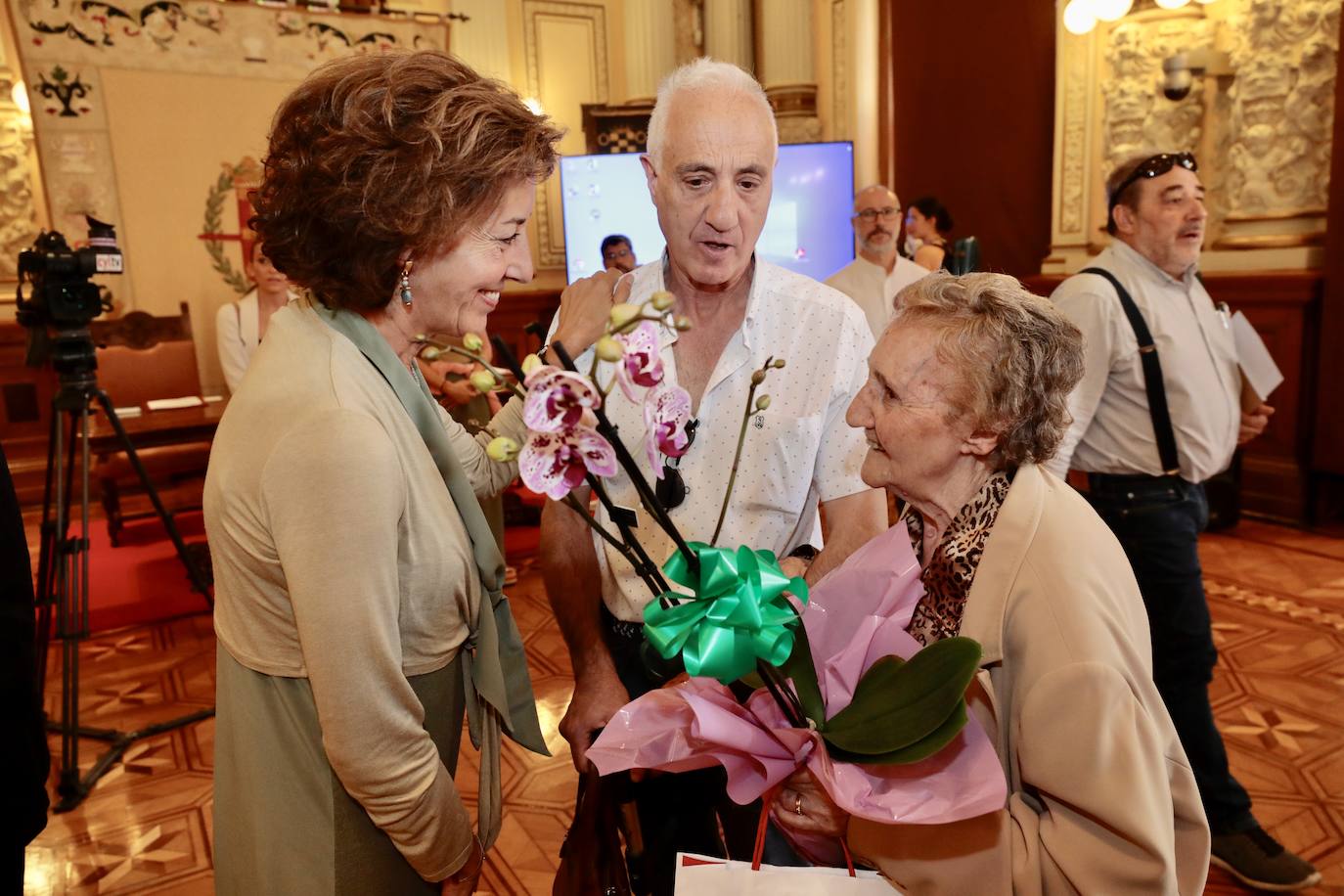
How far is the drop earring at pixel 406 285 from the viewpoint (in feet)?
3.96

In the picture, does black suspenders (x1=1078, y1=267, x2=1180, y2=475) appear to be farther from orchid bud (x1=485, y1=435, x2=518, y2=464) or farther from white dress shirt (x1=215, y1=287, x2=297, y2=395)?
white dress shirt (x1=215, y1=287, x2=297, y2=395)

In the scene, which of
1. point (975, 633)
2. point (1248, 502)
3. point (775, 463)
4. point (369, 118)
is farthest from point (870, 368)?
point (1248, 502)

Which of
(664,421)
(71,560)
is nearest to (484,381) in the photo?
(664,421)

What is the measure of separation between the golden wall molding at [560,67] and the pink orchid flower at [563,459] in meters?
8.15

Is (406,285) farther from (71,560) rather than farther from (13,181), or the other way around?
(13,181)

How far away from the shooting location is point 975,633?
1.06m

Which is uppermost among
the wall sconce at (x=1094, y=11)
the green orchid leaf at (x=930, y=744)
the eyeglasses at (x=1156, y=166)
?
the wall sconce at (x=1094, y=11)

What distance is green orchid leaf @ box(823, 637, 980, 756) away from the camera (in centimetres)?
82

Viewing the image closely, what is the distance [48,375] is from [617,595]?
6.95 m

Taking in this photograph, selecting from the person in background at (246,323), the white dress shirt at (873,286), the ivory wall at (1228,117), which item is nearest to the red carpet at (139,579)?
the person in background at (246,323)

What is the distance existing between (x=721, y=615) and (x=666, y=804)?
38.9 inches

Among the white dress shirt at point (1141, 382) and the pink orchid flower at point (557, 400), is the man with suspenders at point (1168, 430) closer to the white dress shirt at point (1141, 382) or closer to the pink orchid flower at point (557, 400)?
the white dress shirt at point (1141, 382)

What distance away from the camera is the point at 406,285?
4.01ft

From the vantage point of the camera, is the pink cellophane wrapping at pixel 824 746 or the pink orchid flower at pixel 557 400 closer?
the pink orchid flower at pixel 557 400
